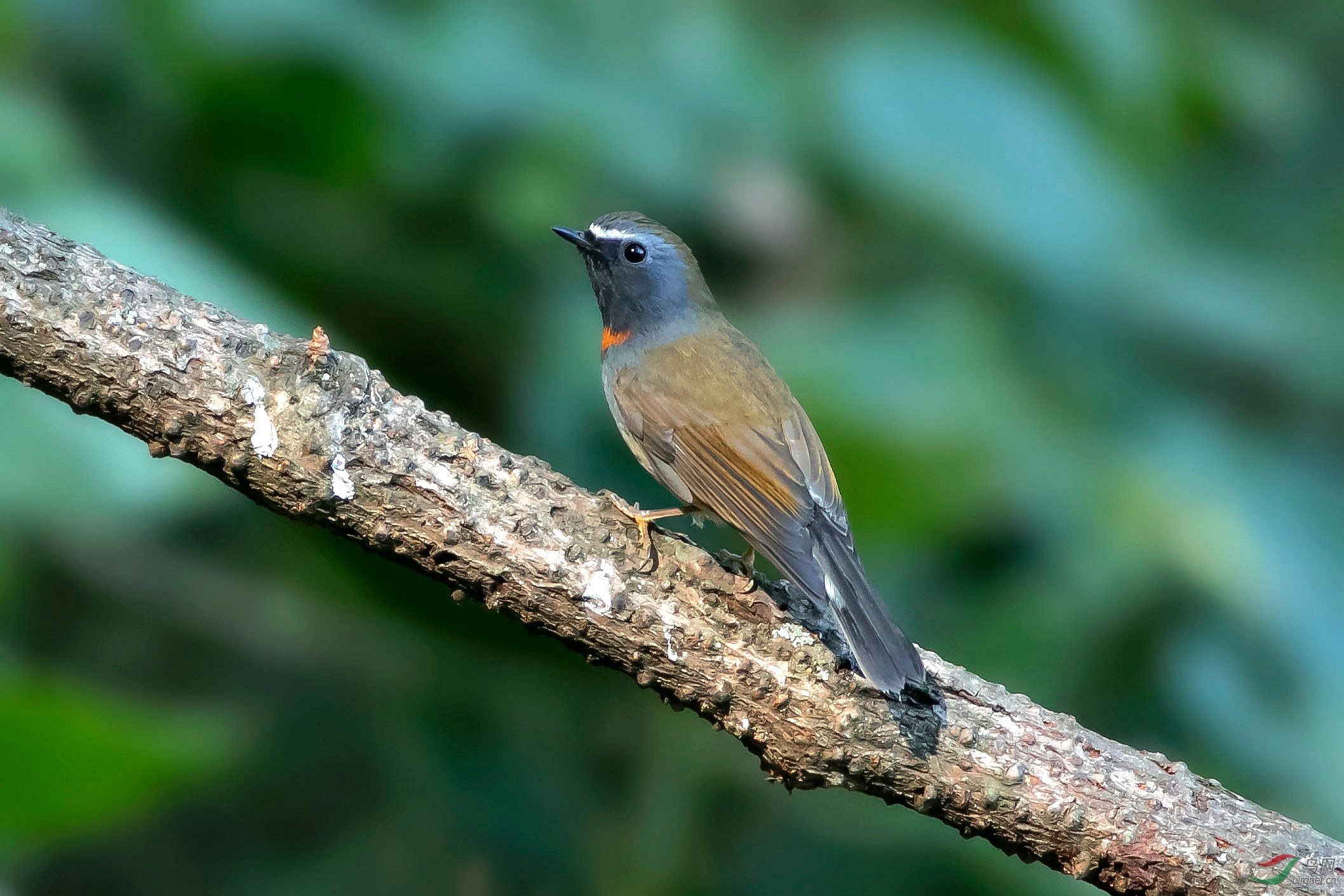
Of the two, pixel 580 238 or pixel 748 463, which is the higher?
pixel 580 238

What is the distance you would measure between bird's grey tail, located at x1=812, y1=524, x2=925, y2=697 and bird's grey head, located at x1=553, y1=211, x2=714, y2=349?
142 centimetres

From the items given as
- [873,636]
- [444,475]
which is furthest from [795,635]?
[444,475]

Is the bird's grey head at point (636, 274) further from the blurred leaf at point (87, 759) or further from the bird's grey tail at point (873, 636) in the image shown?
the blurred leaf at point (87, 759)

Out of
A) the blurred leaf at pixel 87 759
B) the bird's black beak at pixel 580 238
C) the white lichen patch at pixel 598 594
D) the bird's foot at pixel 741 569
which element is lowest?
the blurred leaf at pixel 87 759

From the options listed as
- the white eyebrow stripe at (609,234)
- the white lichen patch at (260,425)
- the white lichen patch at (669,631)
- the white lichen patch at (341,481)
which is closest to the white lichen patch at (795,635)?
the white lichen patch at (669,631)

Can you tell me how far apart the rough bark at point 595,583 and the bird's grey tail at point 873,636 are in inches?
2.8

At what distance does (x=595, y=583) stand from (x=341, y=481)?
0.54 meters

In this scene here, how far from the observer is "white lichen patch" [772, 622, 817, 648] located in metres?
2.66

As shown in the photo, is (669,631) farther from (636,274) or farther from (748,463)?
(636,274)

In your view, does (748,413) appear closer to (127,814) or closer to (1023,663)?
(1023,663)

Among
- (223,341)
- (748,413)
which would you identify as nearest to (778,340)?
(748,413)

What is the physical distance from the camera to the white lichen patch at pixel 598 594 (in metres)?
2.57

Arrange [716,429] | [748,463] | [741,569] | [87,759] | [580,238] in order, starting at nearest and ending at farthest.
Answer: [87,759] → [741,569] → [748,463] → [716,429] → [580,238]

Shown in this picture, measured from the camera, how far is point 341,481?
247 cm
